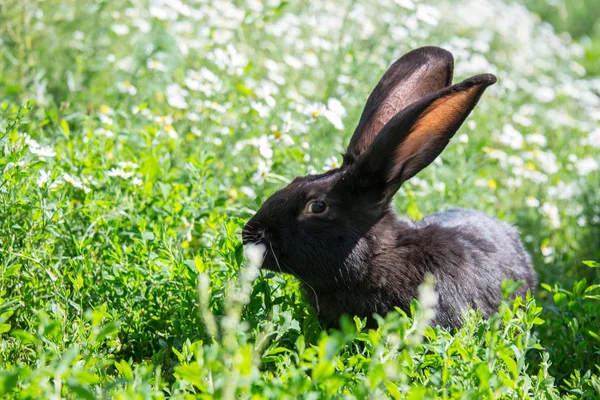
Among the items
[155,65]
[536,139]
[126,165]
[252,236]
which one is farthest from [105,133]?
[536,139]

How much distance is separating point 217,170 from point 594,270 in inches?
103

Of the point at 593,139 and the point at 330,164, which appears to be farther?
the point at 593,139

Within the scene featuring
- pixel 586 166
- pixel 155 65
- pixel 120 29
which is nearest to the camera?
pixel 155 65

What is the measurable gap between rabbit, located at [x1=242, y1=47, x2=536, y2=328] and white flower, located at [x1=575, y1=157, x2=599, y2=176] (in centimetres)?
291

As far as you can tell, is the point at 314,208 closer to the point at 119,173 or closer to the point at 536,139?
the point at 119,173

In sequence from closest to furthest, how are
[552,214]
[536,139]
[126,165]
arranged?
[126,165] < [552,214] < [536,139]

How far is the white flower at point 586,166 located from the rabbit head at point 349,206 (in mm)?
3317

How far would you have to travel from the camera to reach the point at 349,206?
350 centimetres

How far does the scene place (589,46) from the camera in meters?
11.5

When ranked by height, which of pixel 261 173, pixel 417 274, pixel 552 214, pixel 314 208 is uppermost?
pixel 314 208

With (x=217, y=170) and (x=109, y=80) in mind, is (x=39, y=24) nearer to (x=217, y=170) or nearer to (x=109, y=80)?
(x=109, y=80)

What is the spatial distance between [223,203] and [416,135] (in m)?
1.25

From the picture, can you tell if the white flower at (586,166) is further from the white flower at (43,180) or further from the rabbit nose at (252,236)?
the white flower at (43,180)

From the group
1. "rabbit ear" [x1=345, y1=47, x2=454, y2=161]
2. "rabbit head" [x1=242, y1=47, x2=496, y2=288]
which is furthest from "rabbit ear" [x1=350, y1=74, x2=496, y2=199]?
"rabbit ear" [x1=345, y1=47, x2=454, y2=161]
